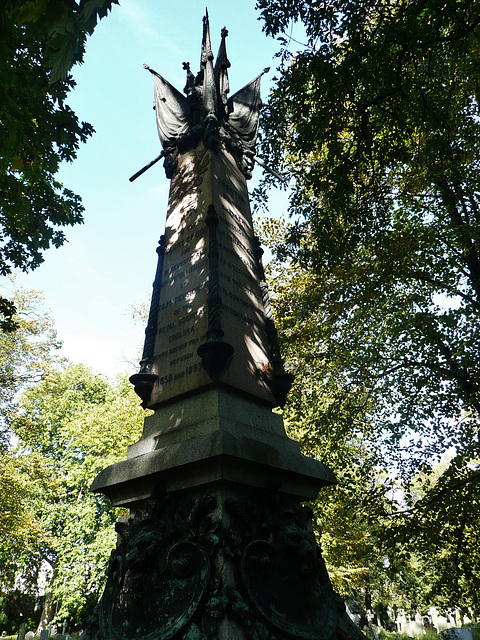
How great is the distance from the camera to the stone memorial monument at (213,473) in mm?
3281

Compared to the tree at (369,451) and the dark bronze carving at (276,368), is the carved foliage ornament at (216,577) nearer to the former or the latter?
the dark bronze carving at (276,368)

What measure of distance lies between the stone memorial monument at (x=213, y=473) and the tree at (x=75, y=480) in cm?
1443

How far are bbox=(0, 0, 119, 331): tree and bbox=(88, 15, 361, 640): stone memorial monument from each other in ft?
7.87

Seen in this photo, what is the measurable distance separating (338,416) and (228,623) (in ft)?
28.2

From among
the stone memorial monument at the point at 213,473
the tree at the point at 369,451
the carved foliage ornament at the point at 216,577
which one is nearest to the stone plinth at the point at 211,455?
the stone memorial monument at the point at 213,473

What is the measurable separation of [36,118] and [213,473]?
6.94 meters

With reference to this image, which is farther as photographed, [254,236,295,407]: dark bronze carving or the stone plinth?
[254,236,295,407]: dark bronze carving

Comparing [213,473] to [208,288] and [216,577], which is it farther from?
[208,288]

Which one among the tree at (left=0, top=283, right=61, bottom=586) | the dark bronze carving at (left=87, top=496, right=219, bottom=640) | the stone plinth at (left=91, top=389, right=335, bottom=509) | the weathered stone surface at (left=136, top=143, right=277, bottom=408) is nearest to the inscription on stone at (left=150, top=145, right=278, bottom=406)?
the weathered stone surface at (left=136, top=143, right=277, bottom=408)

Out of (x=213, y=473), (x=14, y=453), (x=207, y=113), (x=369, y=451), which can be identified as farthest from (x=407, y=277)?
(x=14, y=453)

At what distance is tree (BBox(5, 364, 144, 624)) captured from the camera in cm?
1927

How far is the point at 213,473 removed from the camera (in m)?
3.61

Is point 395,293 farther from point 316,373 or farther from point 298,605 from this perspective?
point 298,605

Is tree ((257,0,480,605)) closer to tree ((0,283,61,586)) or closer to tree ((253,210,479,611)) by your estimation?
tree ((253,210,479,611))
